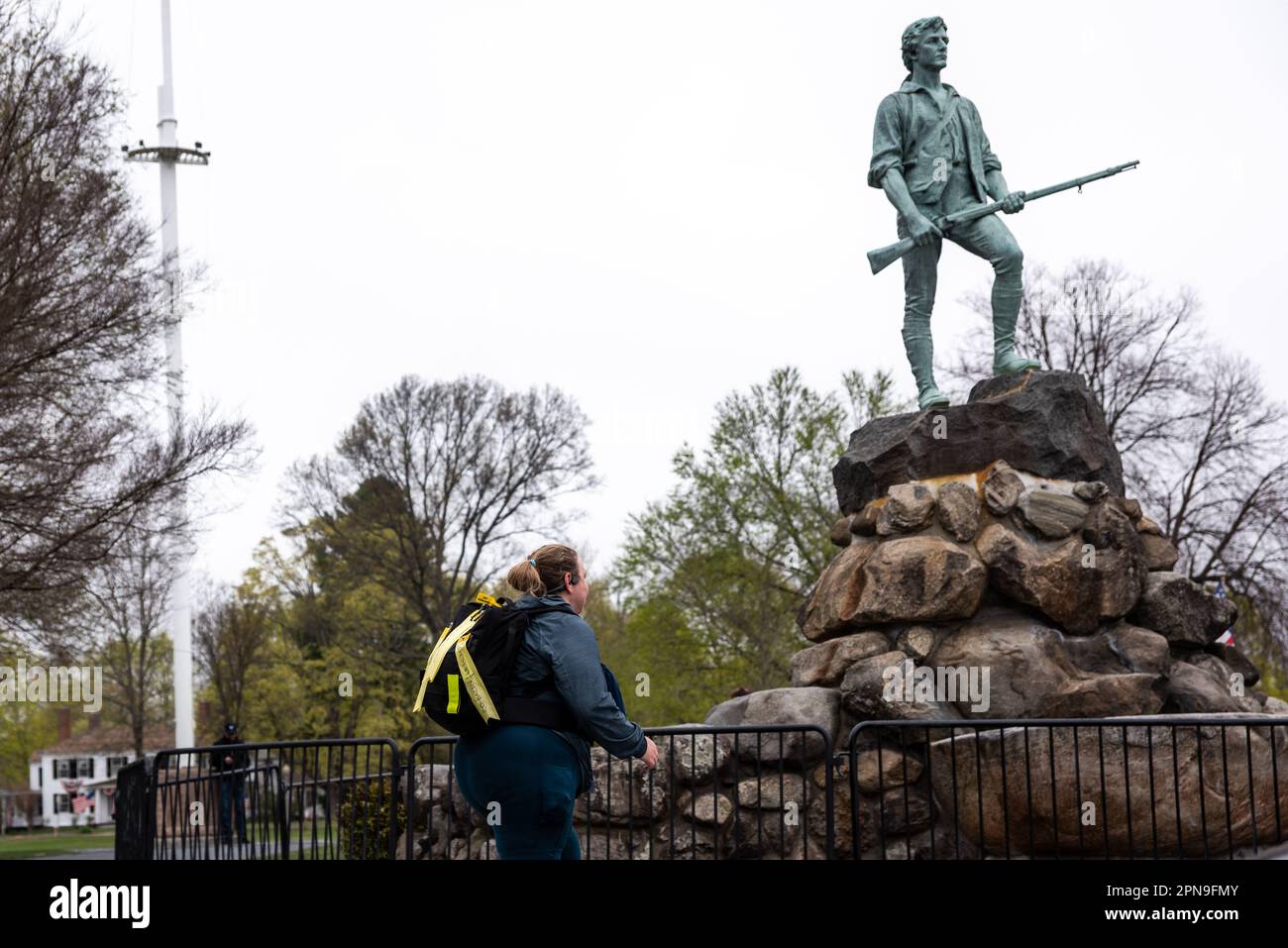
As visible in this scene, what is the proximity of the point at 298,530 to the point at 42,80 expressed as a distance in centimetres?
2312

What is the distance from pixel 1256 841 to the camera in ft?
28.0

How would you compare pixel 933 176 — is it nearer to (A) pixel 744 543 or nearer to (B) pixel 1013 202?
(B) pixel 1013 202

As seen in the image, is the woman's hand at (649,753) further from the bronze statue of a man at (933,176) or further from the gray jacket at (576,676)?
the bronze statue of a man at (933,176)

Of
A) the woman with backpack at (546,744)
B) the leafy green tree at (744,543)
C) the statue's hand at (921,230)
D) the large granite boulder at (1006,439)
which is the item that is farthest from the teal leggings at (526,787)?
the leafy green tree at (744,543)

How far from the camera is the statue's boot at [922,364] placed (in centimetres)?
1151

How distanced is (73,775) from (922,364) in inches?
3382

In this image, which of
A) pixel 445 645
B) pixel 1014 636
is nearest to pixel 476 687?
pixel 445 645

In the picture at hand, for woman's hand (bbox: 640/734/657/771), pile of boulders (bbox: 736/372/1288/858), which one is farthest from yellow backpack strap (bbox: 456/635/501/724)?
pile of boulders (bbox: 736/372/1288/858)

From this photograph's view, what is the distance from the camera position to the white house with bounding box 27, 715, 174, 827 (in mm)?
81188

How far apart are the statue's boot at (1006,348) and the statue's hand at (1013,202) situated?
779 mm

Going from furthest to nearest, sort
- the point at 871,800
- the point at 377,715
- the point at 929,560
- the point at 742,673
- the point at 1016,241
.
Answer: the point at 377,715
the point at 742,673
the point at 1016,241
the point at 929,560
the point at 871,800

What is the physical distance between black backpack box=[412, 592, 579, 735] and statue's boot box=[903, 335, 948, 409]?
6.65 metres
